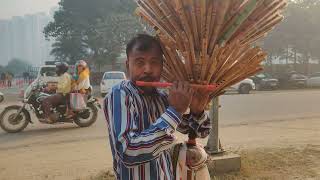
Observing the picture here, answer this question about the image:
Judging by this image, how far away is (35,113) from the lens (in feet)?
30.3

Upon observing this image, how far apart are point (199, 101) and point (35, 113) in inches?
309

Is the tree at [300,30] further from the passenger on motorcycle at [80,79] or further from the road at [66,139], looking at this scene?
the passenger on motorcycle at [80,79]

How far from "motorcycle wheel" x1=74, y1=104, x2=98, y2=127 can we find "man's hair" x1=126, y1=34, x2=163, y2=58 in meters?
7.90

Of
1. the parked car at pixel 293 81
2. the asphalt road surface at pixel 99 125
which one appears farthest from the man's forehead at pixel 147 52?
the parked car at pixel 293 81

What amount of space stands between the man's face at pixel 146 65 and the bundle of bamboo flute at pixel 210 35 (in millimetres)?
79

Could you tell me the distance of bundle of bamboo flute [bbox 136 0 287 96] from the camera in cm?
186

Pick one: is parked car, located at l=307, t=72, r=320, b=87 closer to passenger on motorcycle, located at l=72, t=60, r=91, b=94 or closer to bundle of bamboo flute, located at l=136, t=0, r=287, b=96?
passenger on motorcycle, located at l=72, t=60, r=91, b=94

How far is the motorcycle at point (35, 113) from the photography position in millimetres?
9000

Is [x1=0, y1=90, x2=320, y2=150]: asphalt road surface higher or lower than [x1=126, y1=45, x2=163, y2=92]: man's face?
lower

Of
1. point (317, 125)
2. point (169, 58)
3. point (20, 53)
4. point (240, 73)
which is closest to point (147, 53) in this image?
point (169, 58)

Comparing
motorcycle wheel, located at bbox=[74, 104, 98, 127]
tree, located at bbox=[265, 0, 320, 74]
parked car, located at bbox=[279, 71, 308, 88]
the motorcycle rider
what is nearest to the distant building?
tree, located at bbox=[265, 0, 320, 74]

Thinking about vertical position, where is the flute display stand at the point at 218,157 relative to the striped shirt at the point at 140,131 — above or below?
below

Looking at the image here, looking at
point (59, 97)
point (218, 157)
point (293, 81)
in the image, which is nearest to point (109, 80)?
point (59, 97)

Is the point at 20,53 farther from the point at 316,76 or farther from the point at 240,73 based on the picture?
the point at 240,73
